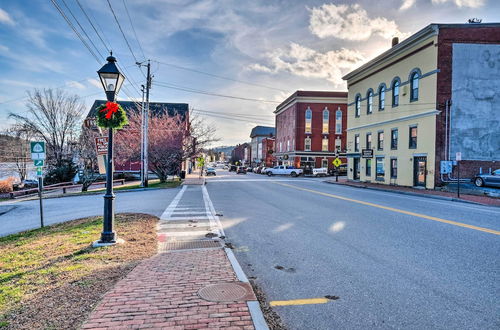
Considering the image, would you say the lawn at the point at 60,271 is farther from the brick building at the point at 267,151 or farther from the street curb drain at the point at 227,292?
the brick building at the point at 267,151

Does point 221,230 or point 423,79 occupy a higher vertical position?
point 423,79

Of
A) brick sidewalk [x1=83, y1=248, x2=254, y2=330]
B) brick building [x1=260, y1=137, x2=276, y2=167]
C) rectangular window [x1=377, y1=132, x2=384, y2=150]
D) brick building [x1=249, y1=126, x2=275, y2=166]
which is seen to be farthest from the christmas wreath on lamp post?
brick building [x1=249, y1=126, x2=275, y2=166]

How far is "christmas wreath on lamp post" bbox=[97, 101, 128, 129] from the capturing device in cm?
734

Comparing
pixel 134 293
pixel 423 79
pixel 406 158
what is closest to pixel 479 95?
pixel 423 79

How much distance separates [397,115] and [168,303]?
26.9m

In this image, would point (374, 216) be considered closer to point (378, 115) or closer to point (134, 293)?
point (134, 293)

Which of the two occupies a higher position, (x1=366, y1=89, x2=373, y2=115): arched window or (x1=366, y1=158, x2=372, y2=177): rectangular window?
(x1=366, y1=89, x2=373, y2=115): arched window

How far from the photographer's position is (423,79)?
2336 cm

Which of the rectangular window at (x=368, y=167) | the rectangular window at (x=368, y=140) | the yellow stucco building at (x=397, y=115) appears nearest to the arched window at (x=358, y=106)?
the yellow stucco building at (x=397, y=115)

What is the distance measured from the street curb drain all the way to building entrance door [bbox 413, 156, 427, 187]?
22571 millimetres

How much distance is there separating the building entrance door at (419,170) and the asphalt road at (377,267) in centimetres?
1365

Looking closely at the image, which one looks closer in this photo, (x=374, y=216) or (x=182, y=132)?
(x=374, y=216)

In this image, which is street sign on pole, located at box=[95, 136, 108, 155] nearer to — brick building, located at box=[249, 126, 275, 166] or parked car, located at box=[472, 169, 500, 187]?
parked car, located at box=[472, 169, 500, 187]

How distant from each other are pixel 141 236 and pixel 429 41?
23982 millimetres
